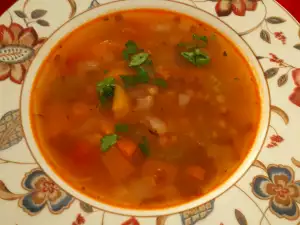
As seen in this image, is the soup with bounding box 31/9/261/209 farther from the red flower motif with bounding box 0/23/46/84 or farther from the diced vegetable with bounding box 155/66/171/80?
the red flower motif with bounding box 0/23/46/84

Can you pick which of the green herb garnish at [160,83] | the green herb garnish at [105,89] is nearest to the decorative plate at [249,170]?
the green herb garnish at [105,89]

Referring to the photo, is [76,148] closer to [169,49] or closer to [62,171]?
[62,171]

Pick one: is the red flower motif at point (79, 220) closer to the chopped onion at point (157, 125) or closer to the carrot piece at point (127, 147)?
the carrot piece at point (127, 147)

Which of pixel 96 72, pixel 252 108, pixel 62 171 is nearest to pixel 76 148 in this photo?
pixel 62 171

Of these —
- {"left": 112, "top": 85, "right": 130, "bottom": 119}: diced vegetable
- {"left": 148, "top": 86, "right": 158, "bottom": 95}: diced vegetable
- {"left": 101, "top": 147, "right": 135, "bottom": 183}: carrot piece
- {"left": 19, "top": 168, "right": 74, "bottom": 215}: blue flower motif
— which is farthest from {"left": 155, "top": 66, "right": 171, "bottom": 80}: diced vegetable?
{"left": 19, "top": 168, "right": 74, "bottom": 215}: blue flower motif

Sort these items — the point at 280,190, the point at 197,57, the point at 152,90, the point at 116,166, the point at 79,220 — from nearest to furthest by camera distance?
the point at 79,220 < the point at 280,190 < the point at 116,166 < the point at 152,90 < the point at 197,57

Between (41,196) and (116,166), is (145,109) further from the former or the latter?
(41,196)

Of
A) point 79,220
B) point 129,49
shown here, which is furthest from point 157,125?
point 79,220
